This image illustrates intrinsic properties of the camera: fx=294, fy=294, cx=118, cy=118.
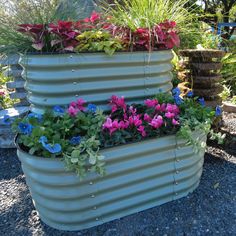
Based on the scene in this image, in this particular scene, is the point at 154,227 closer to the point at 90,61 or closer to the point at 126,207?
the point at 126,207

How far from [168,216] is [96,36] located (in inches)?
56.0

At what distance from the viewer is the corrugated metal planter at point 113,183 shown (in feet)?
6.11

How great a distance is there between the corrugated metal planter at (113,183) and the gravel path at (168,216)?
0.24ft

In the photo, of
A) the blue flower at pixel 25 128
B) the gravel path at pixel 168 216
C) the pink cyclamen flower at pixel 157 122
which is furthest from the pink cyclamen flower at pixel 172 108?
the blue flower at pixel 25 128

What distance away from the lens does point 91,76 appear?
7.11 ft

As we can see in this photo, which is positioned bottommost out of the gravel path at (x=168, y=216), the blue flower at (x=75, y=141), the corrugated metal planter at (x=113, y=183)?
the gravel path at (x=168, y=216)

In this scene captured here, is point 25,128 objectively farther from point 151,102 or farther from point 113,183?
point 151,102

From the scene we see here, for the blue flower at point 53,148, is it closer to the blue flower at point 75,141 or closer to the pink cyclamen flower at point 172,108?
the blue flower at point 75,141

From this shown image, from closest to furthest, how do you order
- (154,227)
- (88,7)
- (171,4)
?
1. (154,227)
2. (171,4)
3. (88,7)

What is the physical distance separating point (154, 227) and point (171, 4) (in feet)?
6.97

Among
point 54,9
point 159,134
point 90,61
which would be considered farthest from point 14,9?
point 159,134

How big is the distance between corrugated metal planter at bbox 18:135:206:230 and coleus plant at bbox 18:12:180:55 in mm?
761

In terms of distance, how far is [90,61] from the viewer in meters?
2.12

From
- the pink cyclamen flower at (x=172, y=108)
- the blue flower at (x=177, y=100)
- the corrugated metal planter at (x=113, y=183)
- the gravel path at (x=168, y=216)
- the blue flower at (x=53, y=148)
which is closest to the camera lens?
the blue flower at (x=53, y=148)
